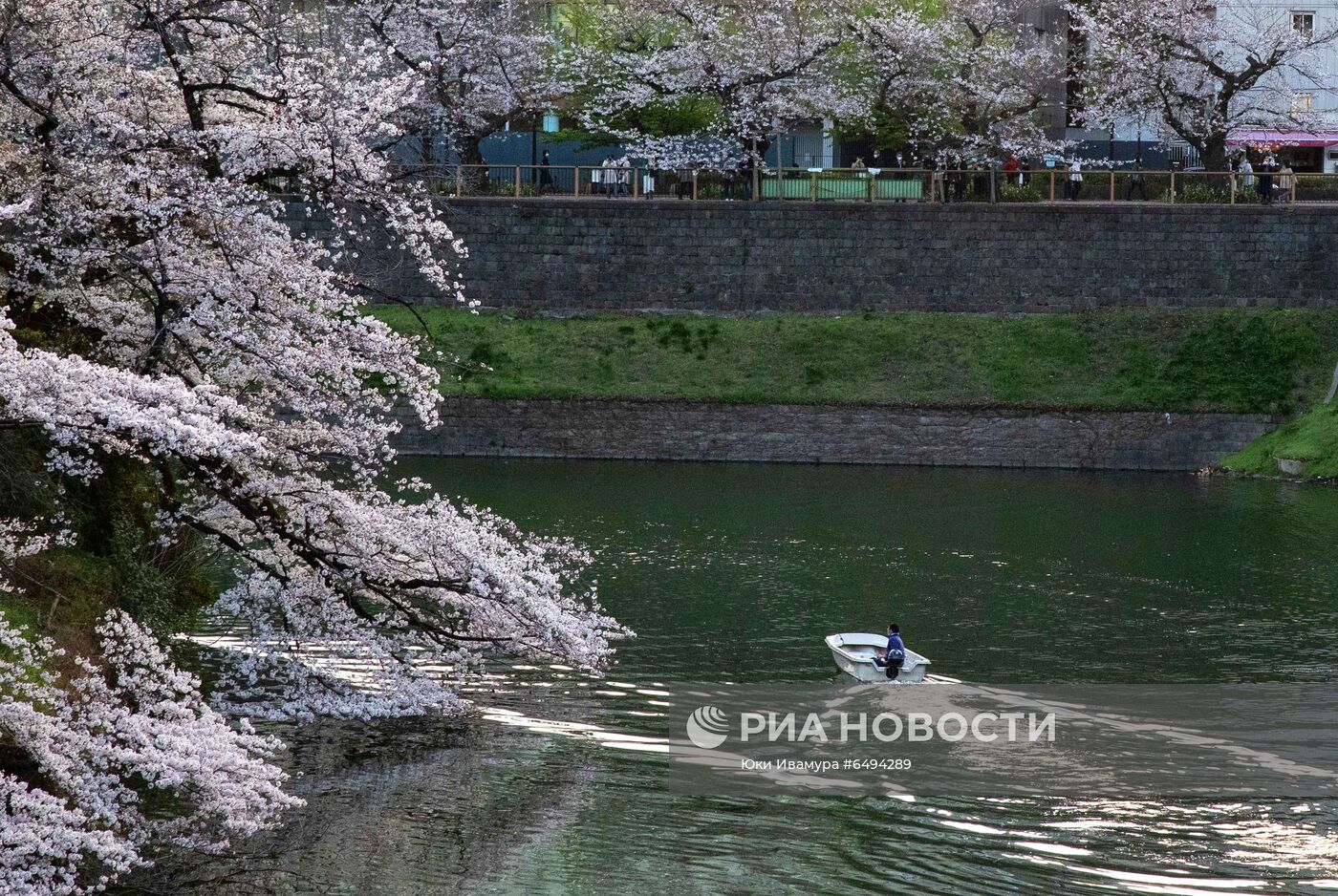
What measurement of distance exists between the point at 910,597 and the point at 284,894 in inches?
646

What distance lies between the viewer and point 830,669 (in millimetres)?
23219

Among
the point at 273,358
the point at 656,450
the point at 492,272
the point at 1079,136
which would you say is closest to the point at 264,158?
the point at 273,358

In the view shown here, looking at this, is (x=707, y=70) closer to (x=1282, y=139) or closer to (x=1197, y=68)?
(x=1197, y=68)

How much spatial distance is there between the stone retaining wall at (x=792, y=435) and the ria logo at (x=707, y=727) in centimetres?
2799

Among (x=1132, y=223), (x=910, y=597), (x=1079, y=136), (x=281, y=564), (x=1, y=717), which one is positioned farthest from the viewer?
(x=1079, y=136)

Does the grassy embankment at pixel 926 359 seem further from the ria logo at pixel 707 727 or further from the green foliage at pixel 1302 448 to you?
the ria logo at pixel 707 727

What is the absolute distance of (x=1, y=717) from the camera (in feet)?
44.9

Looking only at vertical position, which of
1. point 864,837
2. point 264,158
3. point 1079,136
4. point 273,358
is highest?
point 1079,136

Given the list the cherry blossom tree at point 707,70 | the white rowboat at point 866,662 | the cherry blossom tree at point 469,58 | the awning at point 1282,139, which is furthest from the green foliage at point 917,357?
the white rowboat at point 866,662

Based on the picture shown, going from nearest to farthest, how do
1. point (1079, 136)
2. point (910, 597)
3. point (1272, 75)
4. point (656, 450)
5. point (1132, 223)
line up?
point (910, 597), point (656, 450), point (1132, 223), point (1272, 75), point (1079, 136)

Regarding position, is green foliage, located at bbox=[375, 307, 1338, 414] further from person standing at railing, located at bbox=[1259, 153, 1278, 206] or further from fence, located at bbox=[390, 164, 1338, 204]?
fence, located at bbox=[390, 164, 1338, 204]

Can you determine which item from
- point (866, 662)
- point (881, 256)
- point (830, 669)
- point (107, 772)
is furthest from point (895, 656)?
point (881, 256)

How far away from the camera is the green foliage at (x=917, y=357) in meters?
48.7

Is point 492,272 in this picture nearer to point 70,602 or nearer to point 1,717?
point 70,602
